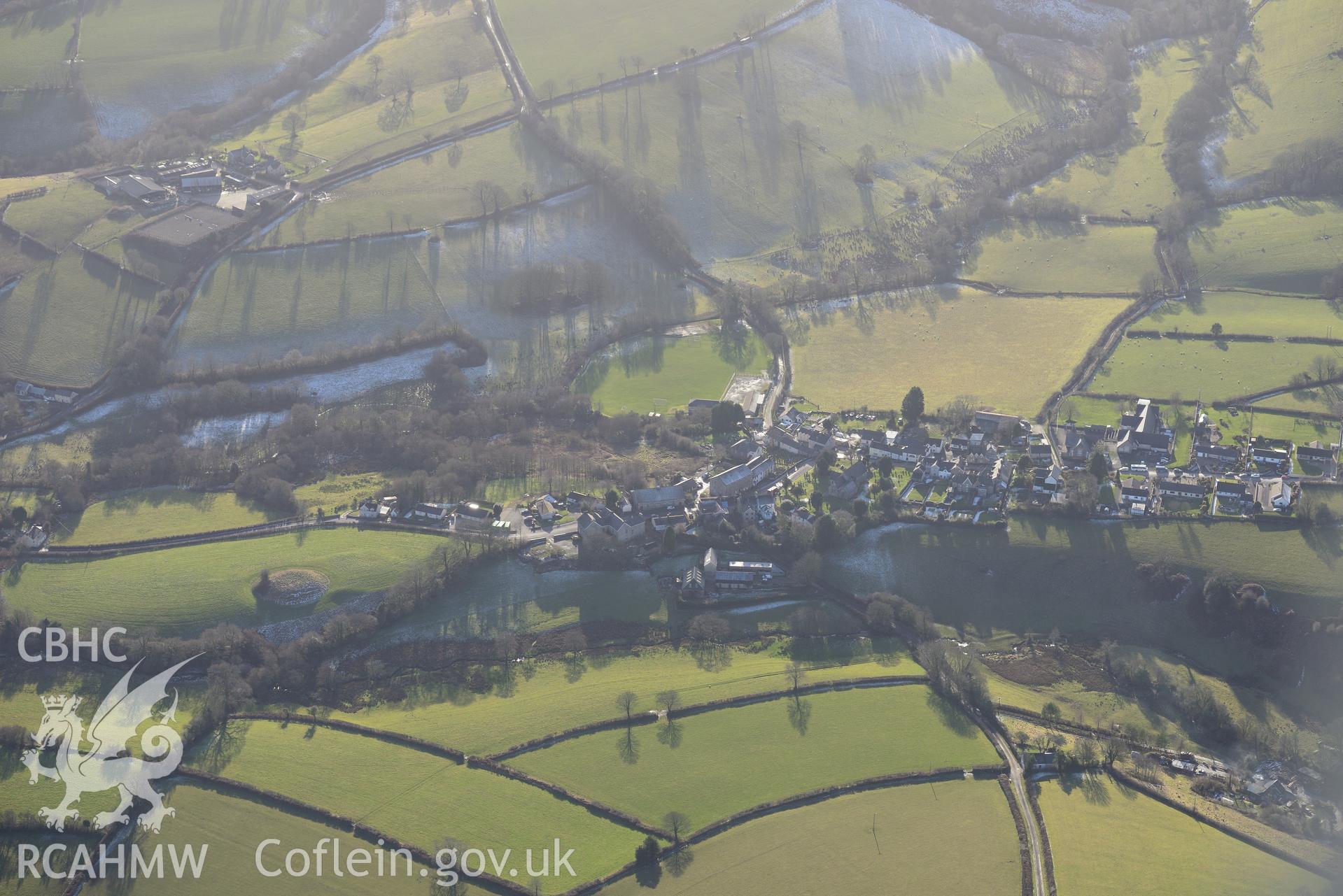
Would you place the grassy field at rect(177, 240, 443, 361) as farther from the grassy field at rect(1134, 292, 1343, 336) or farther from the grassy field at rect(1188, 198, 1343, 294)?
the grassy field at rect(1188, 198, 1343, 294)

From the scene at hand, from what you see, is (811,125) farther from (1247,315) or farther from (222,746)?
(222,746)

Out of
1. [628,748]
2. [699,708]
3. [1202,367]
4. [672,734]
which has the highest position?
[1202,367]

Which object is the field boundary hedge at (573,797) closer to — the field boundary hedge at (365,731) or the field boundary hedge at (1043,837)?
the field boundary hedge at (365,731)

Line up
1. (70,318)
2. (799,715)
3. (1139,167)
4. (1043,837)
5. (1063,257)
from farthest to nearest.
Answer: (1139,167)
(1063,257)
(70,318)
(799,715)
(1043,837)

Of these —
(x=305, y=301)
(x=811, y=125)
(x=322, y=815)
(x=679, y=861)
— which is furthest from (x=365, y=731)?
(x=811, y=125)

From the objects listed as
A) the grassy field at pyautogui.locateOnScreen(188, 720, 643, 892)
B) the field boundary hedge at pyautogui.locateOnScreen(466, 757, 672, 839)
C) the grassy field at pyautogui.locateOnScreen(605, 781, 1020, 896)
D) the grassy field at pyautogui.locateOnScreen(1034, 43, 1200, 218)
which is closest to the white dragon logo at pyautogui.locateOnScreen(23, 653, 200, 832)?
the grassy field at pyautogui.locateOnScreen(188, 720, 643, 892)

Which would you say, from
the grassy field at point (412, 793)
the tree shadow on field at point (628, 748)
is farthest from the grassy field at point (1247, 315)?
the grassy field at point (412, 793)

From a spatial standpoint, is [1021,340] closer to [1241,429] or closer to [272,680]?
[1241,429]
